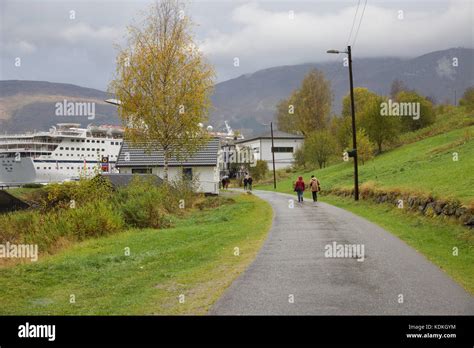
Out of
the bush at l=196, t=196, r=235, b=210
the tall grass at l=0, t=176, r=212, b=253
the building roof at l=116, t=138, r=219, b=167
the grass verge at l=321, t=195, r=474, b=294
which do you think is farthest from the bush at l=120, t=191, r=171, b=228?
the building roof at l=116, t=138, r=219, b=167

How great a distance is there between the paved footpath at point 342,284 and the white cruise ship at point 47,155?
72.4m

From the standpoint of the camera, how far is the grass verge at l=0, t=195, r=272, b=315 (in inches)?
337

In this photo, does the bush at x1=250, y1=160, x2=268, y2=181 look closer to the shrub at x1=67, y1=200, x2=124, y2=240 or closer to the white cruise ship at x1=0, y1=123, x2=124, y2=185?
the white cruise ship at x1=0, y1=123, x2=124, y2=185

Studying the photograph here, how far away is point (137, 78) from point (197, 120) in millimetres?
5120

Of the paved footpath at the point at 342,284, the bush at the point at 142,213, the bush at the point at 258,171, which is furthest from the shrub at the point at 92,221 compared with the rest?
the bush at the point at 258,171

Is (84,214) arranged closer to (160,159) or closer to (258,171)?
(160,159)

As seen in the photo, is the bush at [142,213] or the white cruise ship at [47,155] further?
the white cruise ship at [47,155]

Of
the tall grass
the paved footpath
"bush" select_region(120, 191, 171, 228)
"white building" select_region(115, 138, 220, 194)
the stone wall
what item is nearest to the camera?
the paved footpath

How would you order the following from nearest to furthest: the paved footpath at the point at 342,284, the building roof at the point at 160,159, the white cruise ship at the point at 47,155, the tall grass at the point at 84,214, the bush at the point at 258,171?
the paved footpath at the point at 342,284 → the tall grass at the point at 84,214 → the building roof at the point at 160,159 → the bush at the point at 258,171 → the white cruise ship at the point at 47,155

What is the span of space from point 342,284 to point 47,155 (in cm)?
8591

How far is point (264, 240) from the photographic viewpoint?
1564 cm

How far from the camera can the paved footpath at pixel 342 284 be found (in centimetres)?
753

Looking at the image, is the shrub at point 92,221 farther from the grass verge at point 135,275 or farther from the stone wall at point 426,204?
the stone wall at point 426,204

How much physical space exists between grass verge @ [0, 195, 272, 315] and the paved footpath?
0.54m
